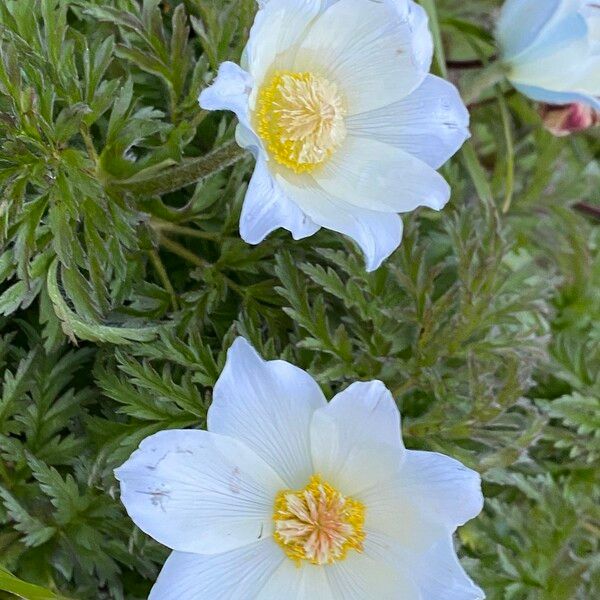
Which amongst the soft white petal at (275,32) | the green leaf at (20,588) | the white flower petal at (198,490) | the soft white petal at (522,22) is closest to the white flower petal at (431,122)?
the soft white petal at (275,32)

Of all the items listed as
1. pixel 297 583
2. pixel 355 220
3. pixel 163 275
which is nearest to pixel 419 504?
pixel 297 583

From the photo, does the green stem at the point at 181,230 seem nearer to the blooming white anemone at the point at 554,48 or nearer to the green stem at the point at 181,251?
the green stem at the point at 181,251

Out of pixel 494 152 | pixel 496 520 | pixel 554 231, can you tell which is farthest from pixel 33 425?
pixel 494 152

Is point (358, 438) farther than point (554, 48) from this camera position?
No

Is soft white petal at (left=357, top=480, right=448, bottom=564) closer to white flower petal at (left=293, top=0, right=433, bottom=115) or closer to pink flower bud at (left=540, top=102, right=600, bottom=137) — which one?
white flower petal at (left=293, top=0, right=433, bottom=115)

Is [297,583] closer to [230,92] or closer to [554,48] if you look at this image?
[230,92]

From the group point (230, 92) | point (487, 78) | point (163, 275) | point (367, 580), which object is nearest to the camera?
point (230, 92)
